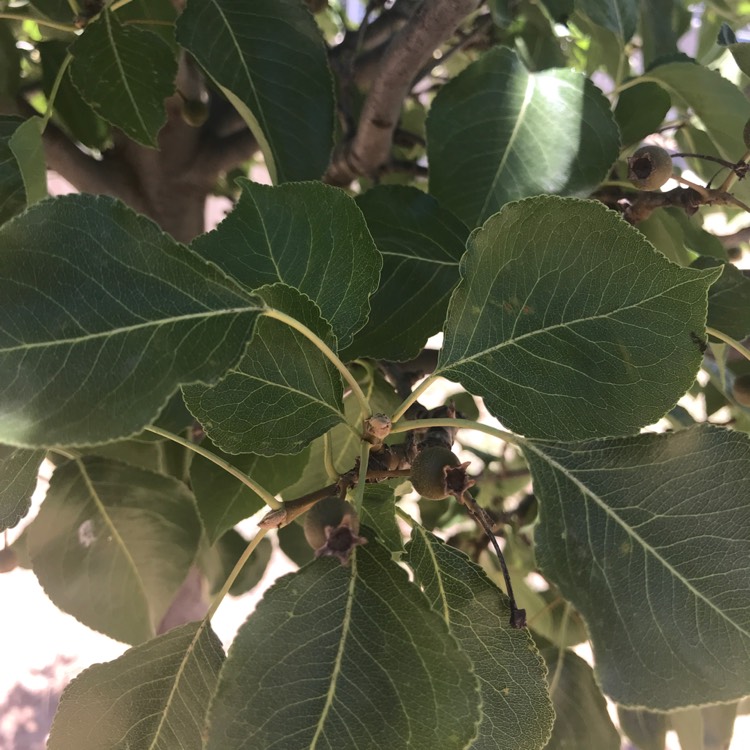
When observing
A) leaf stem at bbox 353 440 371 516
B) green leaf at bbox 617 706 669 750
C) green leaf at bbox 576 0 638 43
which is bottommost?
green leaf at bbox 617 706 669 750

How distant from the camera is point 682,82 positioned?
40 centimetres

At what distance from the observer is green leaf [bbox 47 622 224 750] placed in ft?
0.96

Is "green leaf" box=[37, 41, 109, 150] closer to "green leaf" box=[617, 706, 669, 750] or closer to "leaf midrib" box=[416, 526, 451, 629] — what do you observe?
"leaf midrib" box=[416, 526, 451, 629]

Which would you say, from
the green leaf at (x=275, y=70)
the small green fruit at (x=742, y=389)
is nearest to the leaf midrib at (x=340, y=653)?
the green leaf at (x=275, y=70)

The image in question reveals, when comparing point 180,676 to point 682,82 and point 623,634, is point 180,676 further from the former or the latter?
point 682,82

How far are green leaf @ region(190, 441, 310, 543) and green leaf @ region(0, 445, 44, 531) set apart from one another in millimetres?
90

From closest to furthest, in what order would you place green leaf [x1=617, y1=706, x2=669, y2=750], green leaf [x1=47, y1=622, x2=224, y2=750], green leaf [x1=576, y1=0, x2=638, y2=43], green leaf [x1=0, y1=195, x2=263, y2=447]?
green leaf [x1=0, y1=195, x2=263, y2=447] < green leaf [x1=47, y1=622, x2=224, y2=750] < green leaf [x1=576, y1=0, x2=638, y2=43] < green leaf [x1=617, y1=706, x2=669, y2=750]

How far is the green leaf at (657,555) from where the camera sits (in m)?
0.23

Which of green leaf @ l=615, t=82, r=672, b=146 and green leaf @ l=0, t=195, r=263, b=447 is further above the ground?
green leaf @ l=0, t=195, r=263, b=447

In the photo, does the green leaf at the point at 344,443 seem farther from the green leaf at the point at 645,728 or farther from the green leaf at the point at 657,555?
the green leaf at the point at 645,728

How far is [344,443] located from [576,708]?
0.73ft

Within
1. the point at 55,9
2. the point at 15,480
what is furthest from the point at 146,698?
the point at 55,9

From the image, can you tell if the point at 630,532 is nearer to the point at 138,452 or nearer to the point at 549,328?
the point at 549,328


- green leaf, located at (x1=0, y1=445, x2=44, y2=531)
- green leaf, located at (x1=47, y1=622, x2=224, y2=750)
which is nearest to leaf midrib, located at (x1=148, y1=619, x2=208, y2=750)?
green leaf, located at (x1=47, y1=622, x2=224, y2=750)
